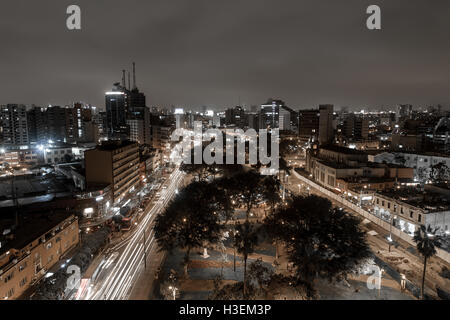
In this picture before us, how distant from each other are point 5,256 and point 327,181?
29.8m

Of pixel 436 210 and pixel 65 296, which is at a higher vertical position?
pixel 436 210

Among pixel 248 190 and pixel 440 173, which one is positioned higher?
pixel 248 190

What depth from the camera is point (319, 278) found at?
14992 mm

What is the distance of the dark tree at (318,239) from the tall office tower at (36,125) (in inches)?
2861

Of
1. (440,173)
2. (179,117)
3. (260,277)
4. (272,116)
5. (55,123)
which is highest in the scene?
(272,116)

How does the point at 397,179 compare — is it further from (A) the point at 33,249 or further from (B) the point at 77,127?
(B) the point at 77,127

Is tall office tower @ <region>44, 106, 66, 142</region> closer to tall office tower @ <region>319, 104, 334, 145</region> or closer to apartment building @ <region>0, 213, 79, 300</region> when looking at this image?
apartment building @ <region>0, 213, 79, 300</region>

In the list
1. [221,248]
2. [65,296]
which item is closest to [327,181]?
[221,248]

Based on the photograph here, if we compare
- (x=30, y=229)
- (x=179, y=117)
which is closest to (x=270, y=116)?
(x=179, y=117)

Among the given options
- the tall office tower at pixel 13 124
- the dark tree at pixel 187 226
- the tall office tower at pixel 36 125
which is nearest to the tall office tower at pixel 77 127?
the tall office tower at pixel 36 125

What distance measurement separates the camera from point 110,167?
27188 millimetres

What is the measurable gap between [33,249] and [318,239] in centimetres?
1505
